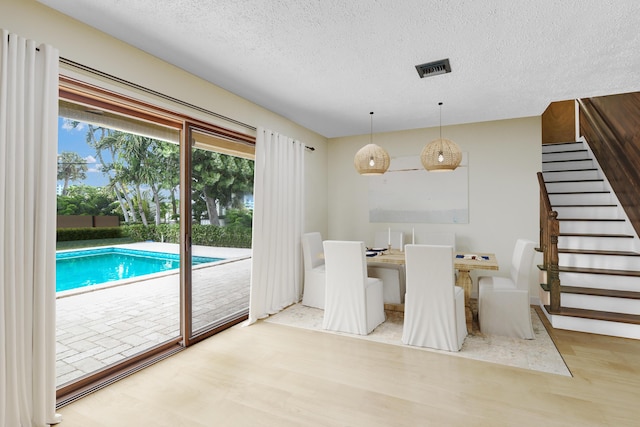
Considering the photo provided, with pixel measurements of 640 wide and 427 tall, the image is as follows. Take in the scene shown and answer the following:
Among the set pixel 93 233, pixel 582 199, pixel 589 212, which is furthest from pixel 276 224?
pixel 582 199

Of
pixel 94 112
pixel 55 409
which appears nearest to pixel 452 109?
pixel 94 112

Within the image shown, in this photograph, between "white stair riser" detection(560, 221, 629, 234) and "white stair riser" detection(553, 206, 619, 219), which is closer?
"white stair riser" detection(560, 221, 629, 234)

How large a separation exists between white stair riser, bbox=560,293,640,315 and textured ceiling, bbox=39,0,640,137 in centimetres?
217

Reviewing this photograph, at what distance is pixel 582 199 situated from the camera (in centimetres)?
448

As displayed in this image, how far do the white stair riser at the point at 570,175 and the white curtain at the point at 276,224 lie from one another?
3940mm

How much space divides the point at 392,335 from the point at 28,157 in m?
3.25

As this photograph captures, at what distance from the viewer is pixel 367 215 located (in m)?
5.27

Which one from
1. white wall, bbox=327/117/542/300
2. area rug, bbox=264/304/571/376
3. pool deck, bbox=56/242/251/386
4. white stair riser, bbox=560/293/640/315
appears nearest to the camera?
area rug, bbox=264/304/571/376

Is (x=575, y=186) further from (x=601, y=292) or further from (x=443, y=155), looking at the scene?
(x=443, y=155)

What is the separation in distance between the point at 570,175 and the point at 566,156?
542 millimetres

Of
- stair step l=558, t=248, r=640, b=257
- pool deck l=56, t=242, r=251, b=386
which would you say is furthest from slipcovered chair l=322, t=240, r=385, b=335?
stair step l=558, t=248, r=640, b=257

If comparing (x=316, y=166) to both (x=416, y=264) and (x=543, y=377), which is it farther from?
(x=543, y=377)

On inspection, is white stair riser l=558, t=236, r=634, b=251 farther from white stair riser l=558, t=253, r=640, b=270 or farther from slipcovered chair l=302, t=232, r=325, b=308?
slipcovered chair l=302, t=232, r=325, b=308

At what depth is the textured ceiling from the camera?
6.48ft
